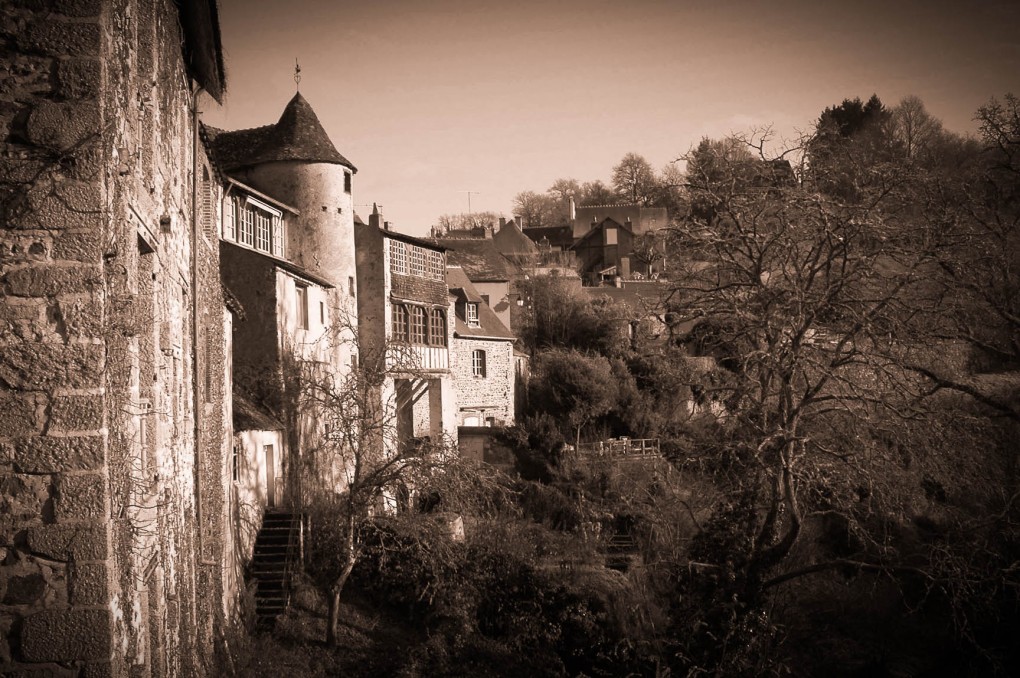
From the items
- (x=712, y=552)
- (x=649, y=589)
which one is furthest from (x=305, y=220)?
(x=712, y=552)

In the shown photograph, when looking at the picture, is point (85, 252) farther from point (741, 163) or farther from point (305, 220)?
point (305, 220)

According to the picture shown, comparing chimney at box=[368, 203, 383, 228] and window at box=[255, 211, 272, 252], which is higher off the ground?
chimney at box=[368, 203, 383, 228]

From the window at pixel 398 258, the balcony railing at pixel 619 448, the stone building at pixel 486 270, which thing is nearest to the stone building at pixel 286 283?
the window at pixel 398 258

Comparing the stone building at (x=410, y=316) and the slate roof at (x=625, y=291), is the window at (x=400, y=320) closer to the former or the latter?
the stone building at (x=410, y=316)

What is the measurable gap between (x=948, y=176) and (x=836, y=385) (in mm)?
4638

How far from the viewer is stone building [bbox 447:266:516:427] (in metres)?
34.3

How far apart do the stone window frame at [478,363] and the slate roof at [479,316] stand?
0.76 meters

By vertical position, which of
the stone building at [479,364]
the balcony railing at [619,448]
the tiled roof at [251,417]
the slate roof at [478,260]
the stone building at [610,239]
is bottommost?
the balcony railing at [619,448]

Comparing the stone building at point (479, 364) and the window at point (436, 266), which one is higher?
the window at point (436, 266)

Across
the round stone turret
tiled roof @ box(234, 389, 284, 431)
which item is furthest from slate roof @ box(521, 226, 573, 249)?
tiled roof @ box(234, 389, 284, 431)

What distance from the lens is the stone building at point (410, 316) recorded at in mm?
27000

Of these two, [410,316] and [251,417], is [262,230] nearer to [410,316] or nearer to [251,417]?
[251,417]

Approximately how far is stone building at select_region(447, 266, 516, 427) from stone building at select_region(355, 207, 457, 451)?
3.23m

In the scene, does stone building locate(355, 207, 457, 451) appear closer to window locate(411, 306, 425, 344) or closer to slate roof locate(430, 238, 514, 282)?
window locate(411, 306, 425, 344)
